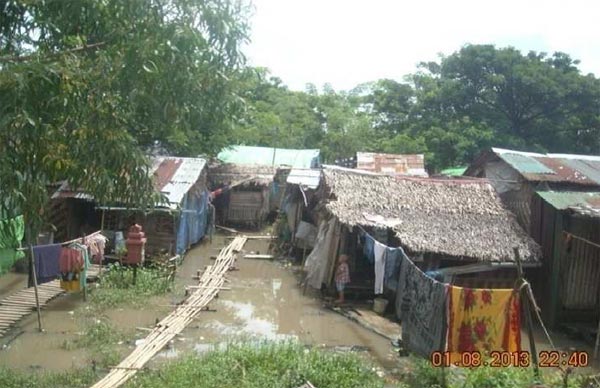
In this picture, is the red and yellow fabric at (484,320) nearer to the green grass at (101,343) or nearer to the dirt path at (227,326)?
the dirt path at (227,326)

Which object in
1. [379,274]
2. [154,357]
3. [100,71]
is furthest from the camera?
[379,274]

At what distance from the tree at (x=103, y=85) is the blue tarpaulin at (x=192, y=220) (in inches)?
Result: 489

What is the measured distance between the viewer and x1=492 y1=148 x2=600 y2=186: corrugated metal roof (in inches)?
499

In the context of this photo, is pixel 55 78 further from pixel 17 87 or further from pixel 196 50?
pixel 196 50

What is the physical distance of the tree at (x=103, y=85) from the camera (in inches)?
148

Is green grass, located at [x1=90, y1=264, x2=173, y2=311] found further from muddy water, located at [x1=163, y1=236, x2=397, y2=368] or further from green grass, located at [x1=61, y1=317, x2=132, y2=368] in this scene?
green grass, located at [x1=61, y1=317, x2=132, y2=368]

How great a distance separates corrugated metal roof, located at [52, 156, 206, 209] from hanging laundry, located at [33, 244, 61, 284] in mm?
5177

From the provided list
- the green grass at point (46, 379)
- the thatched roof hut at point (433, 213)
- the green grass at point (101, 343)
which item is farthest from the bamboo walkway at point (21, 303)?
the thatched roof hut at point (433, 213)

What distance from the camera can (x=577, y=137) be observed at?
27.7 metres

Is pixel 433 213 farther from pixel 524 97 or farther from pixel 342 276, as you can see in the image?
pixel 524 97

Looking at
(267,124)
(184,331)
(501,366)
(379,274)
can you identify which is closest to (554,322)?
(379,274)

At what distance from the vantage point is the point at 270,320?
40.4 ft

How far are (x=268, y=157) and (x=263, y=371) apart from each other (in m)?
22.7

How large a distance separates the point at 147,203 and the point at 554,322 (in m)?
10.1
